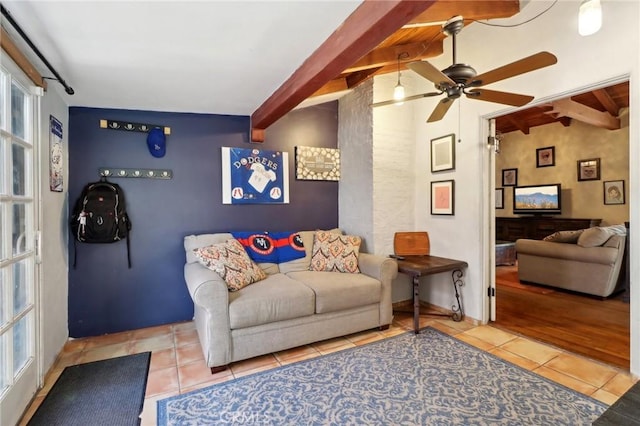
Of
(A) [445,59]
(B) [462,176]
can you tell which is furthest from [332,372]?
(A) [445,59]

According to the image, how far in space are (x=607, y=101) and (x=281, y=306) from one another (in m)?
6.09

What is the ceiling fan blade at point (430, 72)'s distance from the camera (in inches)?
73.7

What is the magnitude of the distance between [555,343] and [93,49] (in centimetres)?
413

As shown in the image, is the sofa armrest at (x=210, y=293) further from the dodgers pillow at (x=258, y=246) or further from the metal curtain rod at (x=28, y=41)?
the metal curtain rod at (x=28, y=41)

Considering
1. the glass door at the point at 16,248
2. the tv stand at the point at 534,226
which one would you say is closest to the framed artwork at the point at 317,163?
the glass door at the point at 16,248

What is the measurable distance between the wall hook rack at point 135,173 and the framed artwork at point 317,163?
4.71ft

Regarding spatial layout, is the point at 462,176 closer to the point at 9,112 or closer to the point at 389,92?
the point at 389,92

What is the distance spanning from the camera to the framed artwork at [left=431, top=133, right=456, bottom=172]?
329cm

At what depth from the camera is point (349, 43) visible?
5.35 ft

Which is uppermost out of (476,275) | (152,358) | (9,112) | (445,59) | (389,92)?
(445,59)

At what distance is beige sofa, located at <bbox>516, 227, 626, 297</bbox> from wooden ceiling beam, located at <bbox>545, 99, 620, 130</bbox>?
5.99ft

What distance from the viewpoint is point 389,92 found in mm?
3564

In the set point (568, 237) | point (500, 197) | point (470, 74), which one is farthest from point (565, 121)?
point (470, 74)

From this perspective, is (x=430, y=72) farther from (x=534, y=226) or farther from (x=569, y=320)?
(x=534, y=226)
